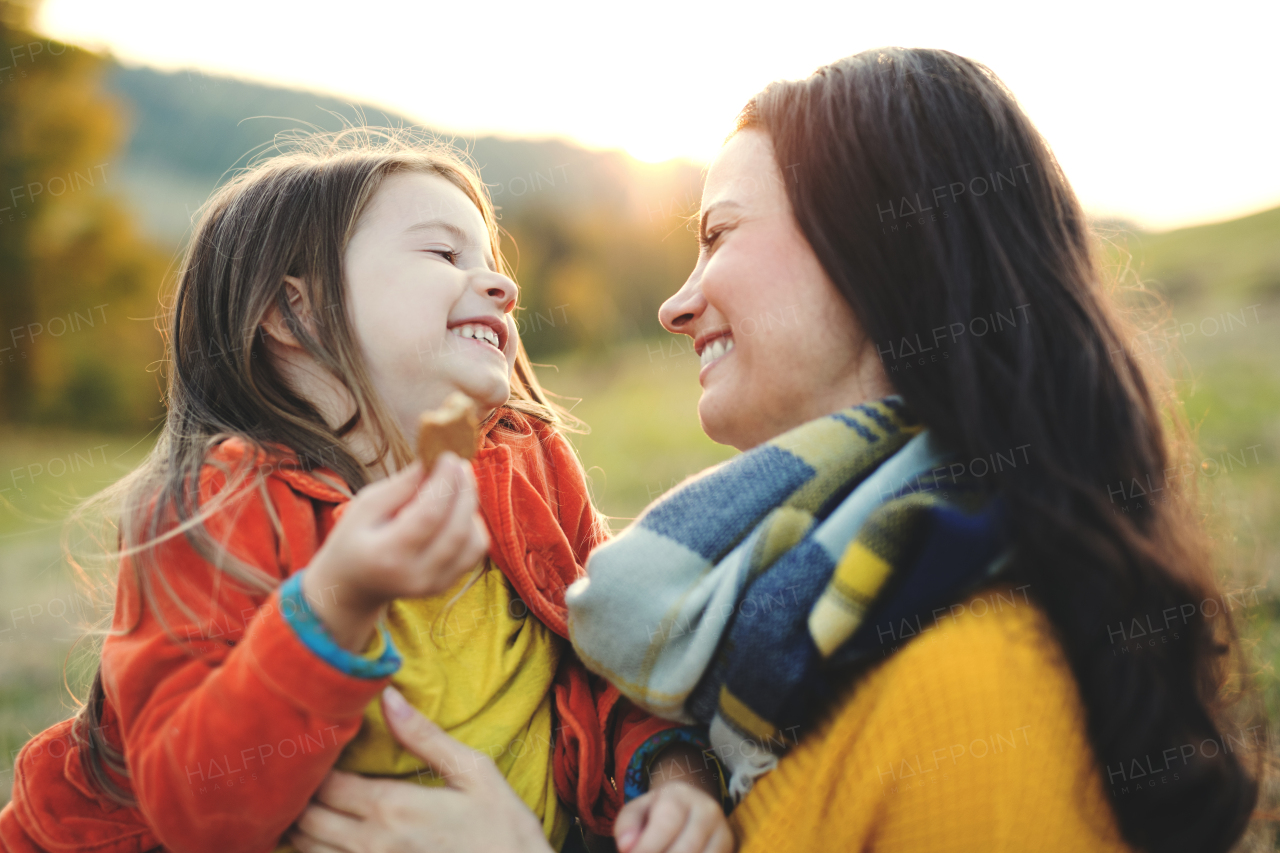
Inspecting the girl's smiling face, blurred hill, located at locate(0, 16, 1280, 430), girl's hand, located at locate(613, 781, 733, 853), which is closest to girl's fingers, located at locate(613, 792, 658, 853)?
girl's hand, located at locate(613, 781, 733, 853)

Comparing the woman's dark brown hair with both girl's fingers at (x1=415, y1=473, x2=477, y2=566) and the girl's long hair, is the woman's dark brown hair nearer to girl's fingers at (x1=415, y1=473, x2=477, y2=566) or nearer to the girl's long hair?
girl's fingers at (x1=415, y1=473, x2=477, y2=566)

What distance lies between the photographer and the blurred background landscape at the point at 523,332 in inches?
138

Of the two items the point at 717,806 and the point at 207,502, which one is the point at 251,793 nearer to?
the point at 207,502

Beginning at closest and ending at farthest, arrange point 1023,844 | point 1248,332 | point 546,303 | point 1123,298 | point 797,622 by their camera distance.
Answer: point 1023,844
point 797,622
point 1123,298
point 1248,332
point 546,303

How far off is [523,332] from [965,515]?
61.1 feet

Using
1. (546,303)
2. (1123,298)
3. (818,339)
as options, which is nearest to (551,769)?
(818,339)

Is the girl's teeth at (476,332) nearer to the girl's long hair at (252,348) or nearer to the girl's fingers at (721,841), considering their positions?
the girl's long hair at (252,348)

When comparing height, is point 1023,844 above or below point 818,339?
below

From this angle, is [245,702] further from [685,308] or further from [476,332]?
[685,308]

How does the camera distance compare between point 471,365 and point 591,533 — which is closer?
point 471,365

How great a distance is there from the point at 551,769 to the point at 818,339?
1.09 metres

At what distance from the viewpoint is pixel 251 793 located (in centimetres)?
130

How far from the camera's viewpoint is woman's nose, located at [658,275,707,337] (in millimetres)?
1869

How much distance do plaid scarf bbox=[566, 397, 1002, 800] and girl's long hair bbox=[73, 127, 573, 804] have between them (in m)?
0.66
